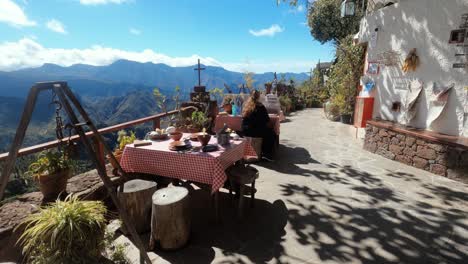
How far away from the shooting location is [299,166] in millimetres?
4848

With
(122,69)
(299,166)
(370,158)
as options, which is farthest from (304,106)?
(122,69)

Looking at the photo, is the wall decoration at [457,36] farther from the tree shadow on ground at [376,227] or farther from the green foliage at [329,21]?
the green foliage at [329,21]

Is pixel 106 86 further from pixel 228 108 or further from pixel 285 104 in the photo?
pixel 228 108

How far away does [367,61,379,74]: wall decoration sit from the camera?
621cm

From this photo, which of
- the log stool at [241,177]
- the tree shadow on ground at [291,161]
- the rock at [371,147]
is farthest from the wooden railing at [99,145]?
the rock at [371,147]

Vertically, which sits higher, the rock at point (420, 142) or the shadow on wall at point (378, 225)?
the rock at point (420, 142)

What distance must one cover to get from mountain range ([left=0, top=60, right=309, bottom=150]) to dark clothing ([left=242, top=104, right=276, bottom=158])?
1309 centimetres

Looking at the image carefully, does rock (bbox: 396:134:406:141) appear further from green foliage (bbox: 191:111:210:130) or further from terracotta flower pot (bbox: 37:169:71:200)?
terracotta flower pot (bbox: 37:169:71:200)

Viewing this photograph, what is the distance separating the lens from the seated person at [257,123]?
189 inches

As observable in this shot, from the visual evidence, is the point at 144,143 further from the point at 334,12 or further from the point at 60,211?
the point at 334,12

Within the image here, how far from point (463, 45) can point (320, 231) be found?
4281 mm

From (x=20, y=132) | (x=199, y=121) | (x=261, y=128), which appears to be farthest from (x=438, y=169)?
(x=20, y=132)

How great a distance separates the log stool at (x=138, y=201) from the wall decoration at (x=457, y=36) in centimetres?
556

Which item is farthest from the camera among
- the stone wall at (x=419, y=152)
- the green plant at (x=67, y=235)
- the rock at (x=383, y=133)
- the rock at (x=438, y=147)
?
the rock at (x=383, y=133)
